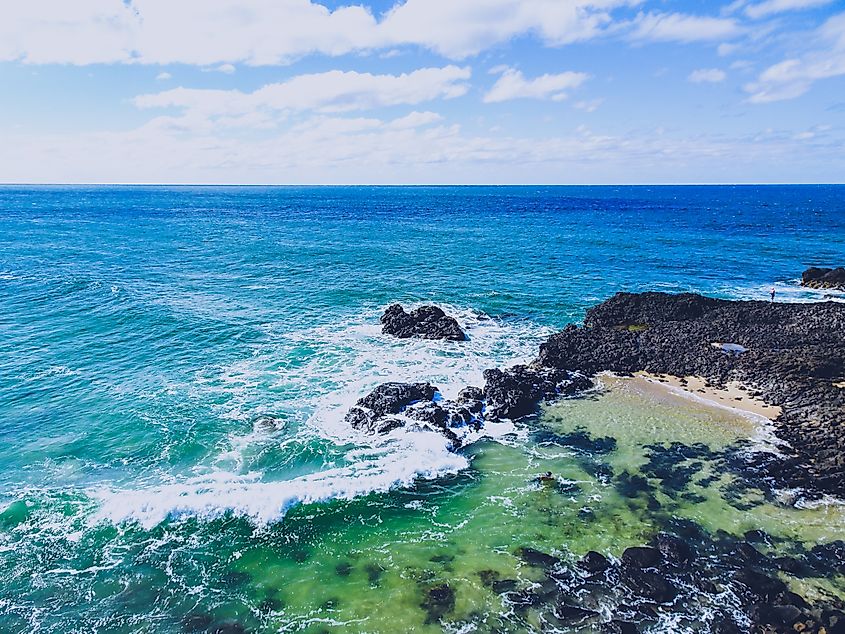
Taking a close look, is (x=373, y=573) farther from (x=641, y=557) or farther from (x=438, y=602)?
(x=641, y=557)

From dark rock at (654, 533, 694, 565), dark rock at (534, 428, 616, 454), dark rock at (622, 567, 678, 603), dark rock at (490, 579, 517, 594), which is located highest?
dark rock at (534, 428, 616, 454)

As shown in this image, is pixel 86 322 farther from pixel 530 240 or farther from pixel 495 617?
pixel 530 240

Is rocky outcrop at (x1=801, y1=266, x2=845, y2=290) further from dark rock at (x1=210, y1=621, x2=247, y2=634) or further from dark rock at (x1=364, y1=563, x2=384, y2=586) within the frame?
dark rock at (x1=210, y1=621, x2=247, y2=634)

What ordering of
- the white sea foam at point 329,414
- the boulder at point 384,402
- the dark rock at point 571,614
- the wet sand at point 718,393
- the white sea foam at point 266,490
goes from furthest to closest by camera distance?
the wet sand at point 718,393
the boulder at point 384,402
the white sea foam at point 329,414
the white sea foam at point 266,490
the dark rock at point 571,614

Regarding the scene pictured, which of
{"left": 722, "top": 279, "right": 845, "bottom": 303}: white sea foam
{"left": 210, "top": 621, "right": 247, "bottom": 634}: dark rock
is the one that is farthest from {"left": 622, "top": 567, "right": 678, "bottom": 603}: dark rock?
{"left": 722, "top": 279, "right": 845, "bottom": 303}: white sea foam

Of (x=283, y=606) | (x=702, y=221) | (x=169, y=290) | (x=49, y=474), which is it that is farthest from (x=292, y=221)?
(x=283, y=606)

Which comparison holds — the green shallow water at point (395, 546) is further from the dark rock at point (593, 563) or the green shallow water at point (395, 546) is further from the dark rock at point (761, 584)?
the dark rock at point (761, 584)

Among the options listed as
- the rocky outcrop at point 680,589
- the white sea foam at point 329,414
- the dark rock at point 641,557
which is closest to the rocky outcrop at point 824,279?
the white sea foam at point 329,414
